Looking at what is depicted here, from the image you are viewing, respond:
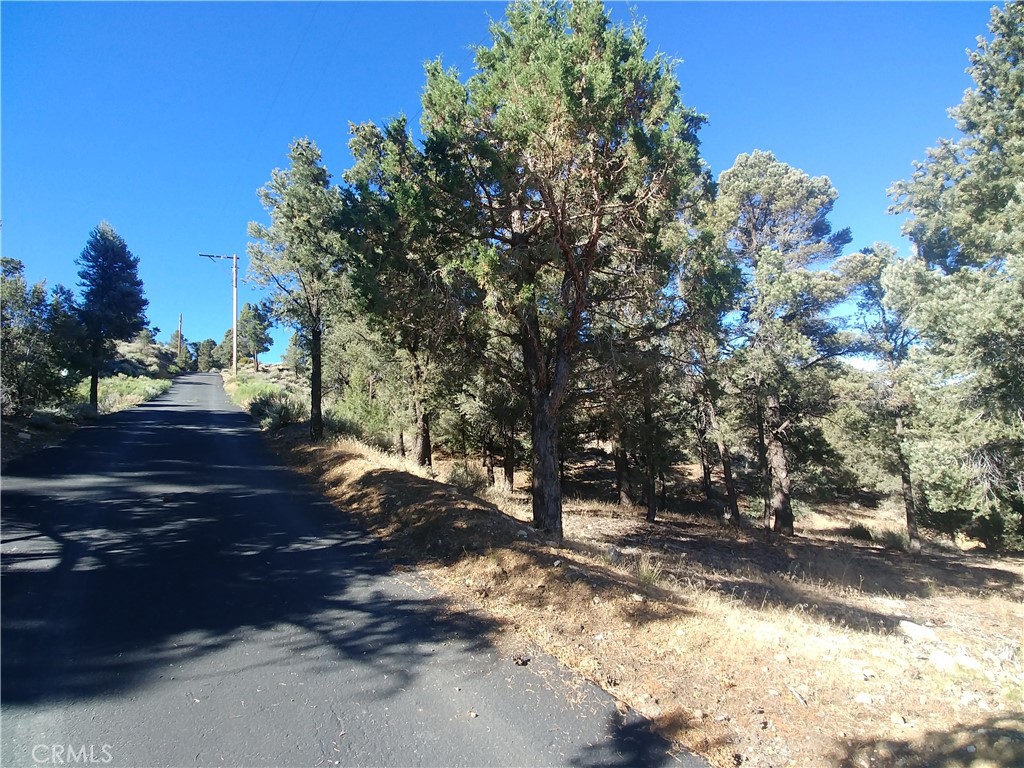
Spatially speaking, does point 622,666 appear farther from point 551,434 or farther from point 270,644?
point 551,434

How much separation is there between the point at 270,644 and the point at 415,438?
15.4 meters

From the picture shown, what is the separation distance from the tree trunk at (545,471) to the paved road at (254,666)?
12.4 ft

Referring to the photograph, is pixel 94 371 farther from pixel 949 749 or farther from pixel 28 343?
pixel 949 749

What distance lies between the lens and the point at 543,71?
7.77m

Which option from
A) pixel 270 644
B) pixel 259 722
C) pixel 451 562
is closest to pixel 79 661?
pixel 270 644

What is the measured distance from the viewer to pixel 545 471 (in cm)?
1022

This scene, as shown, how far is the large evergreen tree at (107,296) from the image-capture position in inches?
1078

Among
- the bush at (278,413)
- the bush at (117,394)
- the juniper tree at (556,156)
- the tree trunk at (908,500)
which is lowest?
the tree trunk at (908,500)

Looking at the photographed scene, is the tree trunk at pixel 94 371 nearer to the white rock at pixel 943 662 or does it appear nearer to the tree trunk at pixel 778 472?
the tree trunk at pixel 778 472

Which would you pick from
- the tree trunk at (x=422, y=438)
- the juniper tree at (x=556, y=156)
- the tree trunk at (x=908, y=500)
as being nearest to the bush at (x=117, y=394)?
the tree trunk at (x=422, y=438)

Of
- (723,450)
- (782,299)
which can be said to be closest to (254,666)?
(782,299)

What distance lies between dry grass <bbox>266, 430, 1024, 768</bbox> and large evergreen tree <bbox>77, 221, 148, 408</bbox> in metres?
25.2

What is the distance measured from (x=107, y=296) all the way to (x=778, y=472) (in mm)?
34687

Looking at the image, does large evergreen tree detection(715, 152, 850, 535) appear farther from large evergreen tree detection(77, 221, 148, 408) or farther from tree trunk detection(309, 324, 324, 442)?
large evergreen tree detection(77, 221, 148, 408)
